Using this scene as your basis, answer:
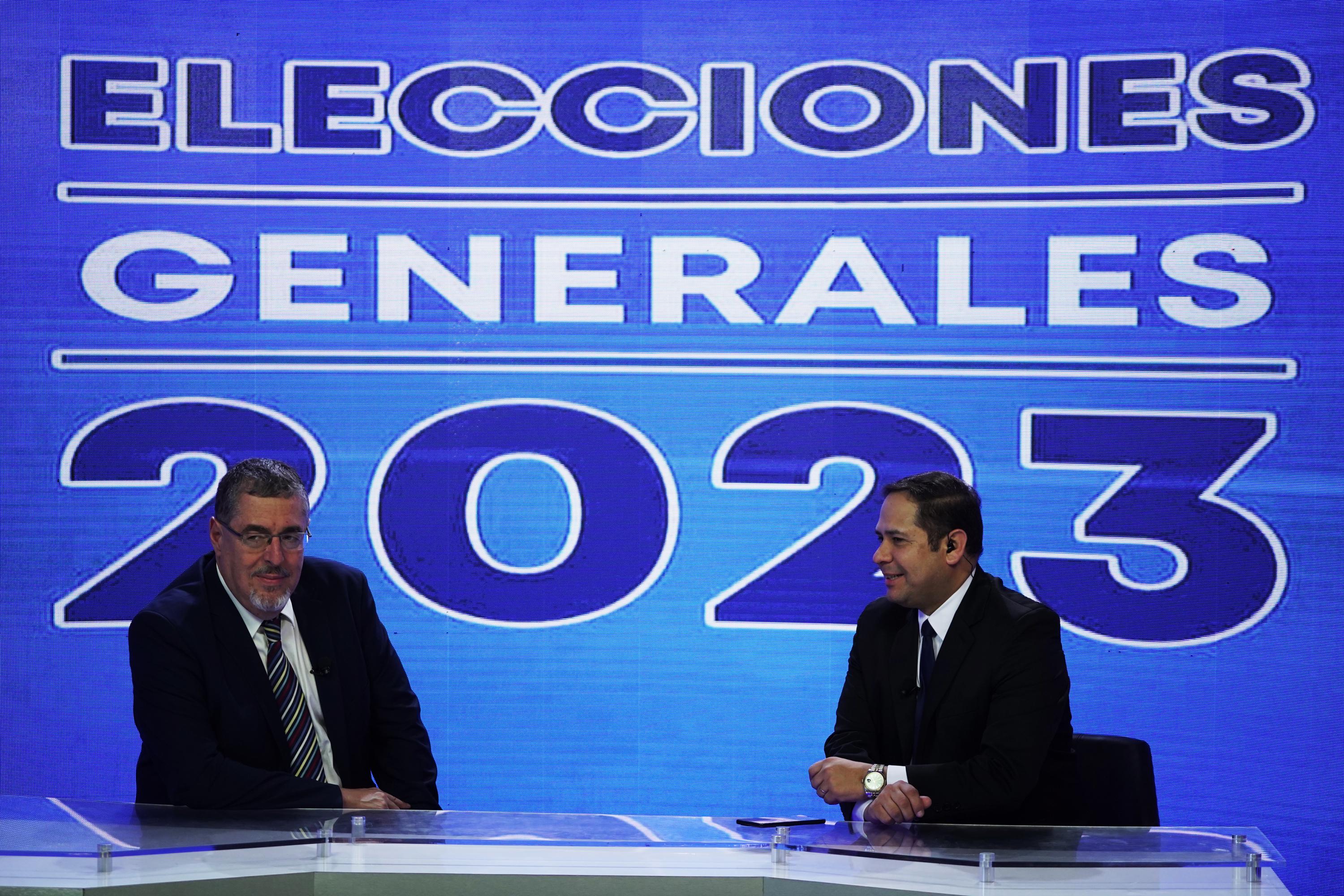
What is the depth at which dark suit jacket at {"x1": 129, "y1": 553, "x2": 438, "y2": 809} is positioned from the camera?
9.29ft

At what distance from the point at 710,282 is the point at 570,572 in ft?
3.18

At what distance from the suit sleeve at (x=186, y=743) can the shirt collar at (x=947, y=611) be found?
0.70 feet

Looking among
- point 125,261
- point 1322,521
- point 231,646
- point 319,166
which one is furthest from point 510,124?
point 1322,521

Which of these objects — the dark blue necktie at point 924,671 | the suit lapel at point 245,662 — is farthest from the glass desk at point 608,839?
the dark blue necktie at point 924,671

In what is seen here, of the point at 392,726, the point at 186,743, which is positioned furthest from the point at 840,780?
the point at 186,743

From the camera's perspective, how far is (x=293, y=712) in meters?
3.08

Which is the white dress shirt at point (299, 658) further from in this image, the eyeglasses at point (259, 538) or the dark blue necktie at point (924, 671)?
the dark blue necktie at point (924, 671)

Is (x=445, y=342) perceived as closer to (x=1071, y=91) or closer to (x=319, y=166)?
(x=319, y=166)

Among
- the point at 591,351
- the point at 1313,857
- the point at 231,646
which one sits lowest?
the point at 1313,857

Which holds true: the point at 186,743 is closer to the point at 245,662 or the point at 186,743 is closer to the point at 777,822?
the point at 245,662

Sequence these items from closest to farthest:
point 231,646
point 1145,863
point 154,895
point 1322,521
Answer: point 154,895
point 1145,863
point 231,646
point 1322,521

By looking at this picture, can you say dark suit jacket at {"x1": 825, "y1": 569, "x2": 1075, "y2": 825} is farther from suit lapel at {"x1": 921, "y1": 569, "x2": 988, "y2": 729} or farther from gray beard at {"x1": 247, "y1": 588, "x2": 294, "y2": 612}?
gray beard at {"x1": 247, "y1": 588, "x2": 294, "y2": 612}

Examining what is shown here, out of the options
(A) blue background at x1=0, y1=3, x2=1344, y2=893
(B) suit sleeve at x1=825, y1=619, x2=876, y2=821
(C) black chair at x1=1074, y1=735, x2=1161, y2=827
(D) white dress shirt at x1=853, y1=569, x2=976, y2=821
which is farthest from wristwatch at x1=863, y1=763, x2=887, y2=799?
(A) blue background at x1=0, y1=3, x2=1344, y2=893

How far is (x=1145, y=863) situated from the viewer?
220 cm
